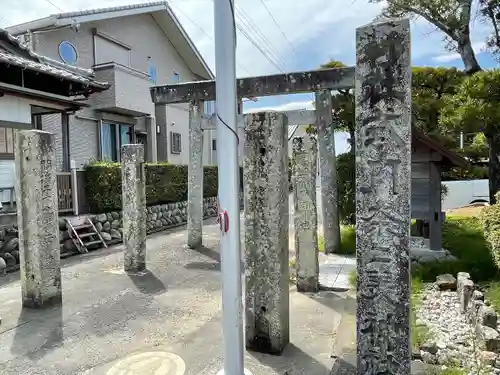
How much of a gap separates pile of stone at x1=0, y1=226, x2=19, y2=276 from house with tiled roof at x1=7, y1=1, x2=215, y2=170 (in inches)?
145

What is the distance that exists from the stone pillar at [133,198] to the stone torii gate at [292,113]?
2152 mm

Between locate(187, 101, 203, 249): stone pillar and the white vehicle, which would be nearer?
locate(187, 101, 203, 249): stone pillar

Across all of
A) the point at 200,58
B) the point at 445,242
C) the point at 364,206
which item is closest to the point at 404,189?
the point at 364,206

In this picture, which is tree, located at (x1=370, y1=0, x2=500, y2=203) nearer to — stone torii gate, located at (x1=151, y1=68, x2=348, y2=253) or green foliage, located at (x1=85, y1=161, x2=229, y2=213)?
stone torii gate, located at (x1=151, y1=68, x2=348, y2=253)

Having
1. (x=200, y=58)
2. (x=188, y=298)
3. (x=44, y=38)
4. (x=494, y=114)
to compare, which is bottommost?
(x=188, y=298)

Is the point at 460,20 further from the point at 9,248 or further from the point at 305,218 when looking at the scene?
the point at 9,248

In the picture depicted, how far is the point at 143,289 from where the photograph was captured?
6605 millimetres

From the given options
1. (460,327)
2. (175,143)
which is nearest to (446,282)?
(460,327)

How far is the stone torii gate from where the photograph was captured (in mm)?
8758

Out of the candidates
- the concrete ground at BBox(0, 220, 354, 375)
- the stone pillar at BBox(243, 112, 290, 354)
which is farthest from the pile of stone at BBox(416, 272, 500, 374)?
the stone pillar at BBox(243, 112, 290, 354)

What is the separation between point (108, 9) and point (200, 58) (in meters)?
6.80

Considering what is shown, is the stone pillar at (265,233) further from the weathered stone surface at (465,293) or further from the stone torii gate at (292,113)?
the stone torii gate at (292,113)

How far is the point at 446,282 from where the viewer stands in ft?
20.2

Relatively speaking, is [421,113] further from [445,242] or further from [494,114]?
[445,242]
